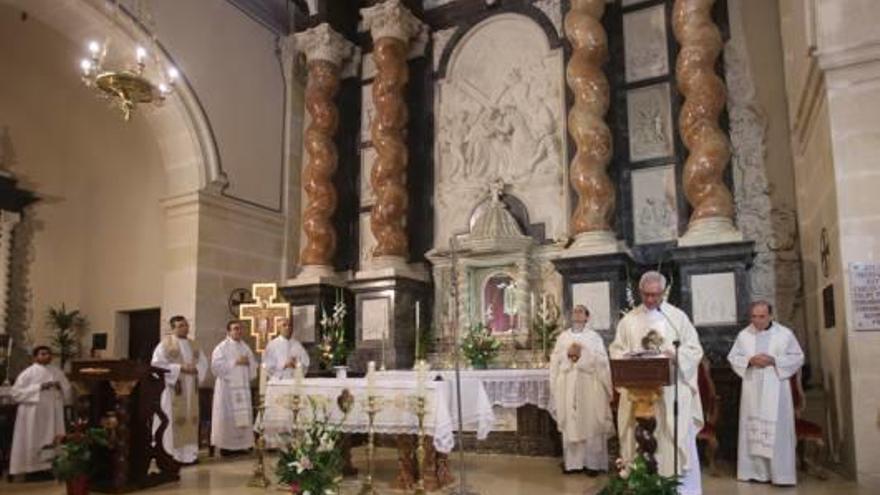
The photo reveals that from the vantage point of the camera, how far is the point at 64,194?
13648 mm

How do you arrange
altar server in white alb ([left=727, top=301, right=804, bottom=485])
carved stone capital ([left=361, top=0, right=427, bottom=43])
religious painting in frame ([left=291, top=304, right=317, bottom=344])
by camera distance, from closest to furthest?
altar server in white alb ([left=727, top=301, right=804, bottom=485]), religious painting in frame ([left=291, top=304, right=317, bottom=344]), carved stone capital ([left=361, top=0, right=427, bottom=43])

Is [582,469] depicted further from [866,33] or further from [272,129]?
[272,129]

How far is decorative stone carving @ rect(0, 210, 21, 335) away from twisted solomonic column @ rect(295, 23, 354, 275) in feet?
15.9

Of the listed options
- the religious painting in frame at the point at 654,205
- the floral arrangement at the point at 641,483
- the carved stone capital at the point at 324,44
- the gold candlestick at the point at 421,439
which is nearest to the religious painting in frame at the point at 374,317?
the religious painting in frame at the point at 654,205

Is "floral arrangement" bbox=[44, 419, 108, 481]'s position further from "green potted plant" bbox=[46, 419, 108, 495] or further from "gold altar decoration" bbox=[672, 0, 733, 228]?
"gold altar decoration" bbox=[672, 0, 733, 228]

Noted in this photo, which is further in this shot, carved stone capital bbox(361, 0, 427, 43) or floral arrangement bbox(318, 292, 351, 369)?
carved stone capital bbox(361, 0, 427, 43)

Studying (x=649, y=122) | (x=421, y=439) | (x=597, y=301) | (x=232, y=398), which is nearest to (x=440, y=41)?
(x=649, y=122)

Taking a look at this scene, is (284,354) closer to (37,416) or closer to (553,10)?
(37,416)

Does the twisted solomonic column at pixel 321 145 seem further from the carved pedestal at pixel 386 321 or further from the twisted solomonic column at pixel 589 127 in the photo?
the twisted solomonic column at pixel 589 127

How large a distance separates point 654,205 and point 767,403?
11.7 ft

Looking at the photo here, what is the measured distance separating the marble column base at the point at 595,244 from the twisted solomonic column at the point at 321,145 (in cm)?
417

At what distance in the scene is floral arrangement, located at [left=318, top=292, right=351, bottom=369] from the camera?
10.6 meters

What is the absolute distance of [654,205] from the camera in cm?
1020

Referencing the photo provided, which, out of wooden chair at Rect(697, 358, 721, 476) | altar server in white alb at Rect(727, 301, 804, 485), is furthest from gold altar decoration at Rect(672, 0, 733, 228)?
wooden chair at Rect(697, 358, 721, 476)
